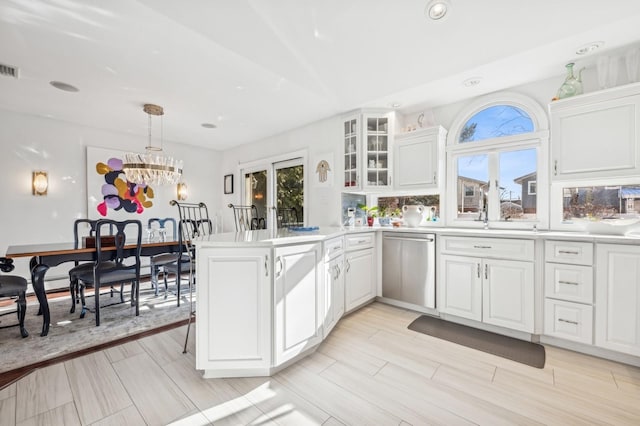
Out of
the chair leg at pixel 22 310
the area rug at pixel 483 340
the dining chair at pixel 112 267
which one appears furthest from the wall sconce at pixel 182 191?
the area rug at pixel 483 340

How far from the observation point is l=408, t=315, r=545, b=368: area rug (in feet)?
7.32

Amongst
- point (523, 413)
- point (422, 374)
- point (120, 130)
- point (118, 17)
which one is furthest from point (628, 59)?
point (120, 130)

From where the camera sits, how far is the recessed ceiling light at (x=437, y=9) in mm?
1895

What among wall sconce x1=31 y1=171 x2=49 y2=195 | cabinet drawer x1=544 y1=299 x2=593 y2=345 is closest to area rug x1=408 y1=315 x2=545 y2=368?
cabinet drawer x1=544 y1=299 x2=593 y2=345

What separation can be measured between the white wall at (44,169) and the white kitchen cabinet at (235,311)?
3.97m

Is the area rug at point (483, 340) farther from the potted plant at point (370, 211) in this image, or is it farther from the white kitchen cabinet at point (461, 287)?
the potted plant at point (370, 211)

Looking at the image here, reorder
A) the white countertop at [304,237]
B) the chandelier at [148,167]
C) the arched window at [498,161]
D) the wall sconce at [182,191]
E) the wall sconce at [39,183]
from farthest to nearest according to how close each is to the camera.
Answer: the wall sconce at [182,191]
the wall sconce at [39,183]
the chandelier at [148,167]
the arched window at [498,161]
the white countertop at [304,237]

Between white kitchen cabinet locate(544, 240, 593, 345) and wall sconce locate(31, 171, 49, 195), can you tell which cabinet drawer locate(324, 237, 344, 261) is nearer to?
white kitchen cabinet locate(544, 240, 593, 345)

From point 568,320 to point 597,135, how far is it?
1.62m

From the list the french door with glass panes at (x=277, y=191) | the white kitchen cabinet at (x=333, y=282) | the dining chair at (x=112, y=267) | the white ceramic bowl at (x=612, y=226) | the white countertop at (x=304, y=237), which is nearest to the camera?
the white countertop at (x=304, y=237)

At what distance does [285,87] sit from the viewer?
3.12 metres

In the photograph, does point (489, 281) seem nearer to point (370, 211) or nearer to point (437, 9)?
point (370, 211)

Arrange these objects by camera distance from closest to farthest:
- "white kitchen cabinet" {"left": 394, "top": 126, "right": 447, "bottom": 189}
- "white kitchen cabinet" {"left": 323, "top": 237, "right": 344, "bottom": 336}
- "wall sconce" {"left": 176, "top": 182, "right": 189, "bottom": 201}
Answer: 1. "white kitchen cabinet" {"left": 323, "top": 237, "right": 344, "bottom": 336}
2. "white kitchen cabinet" {"left": 394, "top": 126, "right": 447, "bottom": 189}
3. "wall sconce" {"left": 176, "top": 182, "right": 189, "bottom": 201}

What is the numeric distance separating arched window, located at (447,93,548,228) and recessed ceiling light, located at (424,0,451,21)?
5.41 feet
